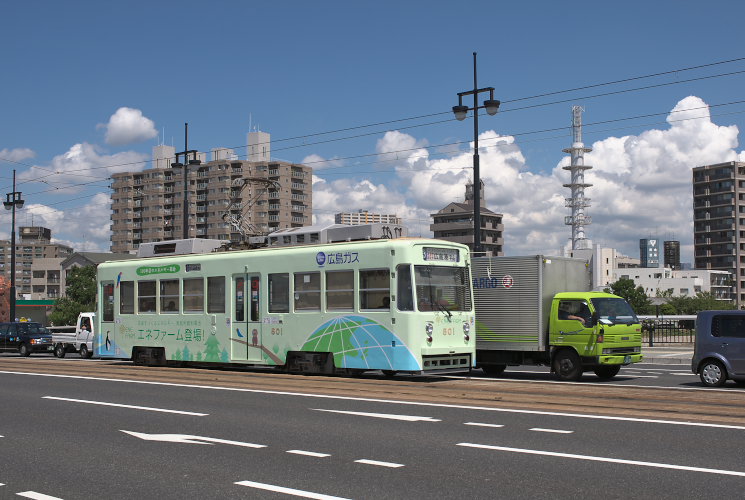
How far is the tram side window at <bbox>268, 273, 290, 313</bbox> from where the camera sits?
20.0 m

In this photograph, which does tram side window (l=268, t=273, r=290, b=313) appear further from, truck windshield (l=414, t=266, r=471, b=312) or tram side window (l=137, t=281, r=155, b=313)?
tram side window (l=137, t=281, r=155, b=313)

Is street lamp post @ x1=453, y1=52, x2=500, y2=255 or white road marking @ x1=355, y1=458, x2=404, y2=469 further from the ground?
street lamp post @ x1=453, y1=52, x2=500, y2=255

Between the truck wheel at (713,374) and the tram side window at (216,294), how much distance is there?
1120cm

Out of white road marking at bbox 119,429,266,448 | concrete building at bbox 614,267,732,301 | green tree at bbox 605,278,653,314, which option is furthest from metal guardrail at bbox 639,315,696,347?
concrete building at bbox 614,267,732,301

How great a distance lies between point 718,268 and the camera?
155000 millimetres

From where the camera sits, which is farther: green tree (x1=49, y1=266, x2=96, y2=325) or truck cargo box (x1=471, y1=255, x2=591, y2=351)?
green tree (x1=49, y1=266, x2=96, y2=325)

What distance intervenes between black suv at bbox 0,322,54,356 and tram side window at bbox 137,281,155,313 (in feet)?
62.3

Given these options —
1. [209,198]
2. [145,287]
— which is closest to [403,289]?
[145,287]

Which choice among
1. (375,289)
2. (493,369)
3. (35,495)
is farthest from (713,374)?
(35,495)

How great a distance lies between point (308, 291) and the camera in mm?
19578

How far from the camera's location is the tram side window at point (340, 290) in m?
18.7

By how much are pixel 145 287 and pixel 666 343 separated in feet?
71.9

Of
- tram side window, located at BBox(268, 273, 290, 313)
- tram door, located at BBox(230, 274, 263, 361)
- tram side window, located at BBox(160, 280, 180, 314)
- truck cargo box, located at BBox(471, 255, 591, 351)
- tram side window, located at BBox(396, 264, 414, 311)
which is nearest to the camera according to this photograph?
tram side window, located at BBox(396, 264, 414, 311)

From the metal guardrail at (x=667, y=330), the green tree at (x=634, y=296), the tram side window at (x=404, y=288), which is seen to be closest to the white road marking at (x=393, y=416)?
the tram side window at (x=404, y=288)
